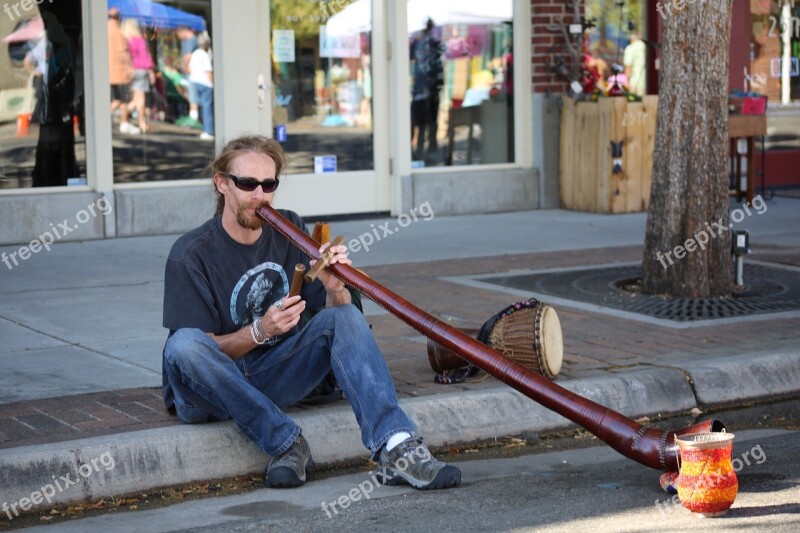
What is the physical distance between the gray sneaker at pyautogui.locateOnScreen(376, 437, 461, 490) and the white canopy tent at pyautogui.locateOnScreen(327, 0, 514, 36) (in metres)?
7.37

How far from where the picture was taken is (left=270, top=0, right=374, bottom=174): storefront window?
11398 mm

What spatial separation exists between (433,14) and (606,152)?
2009mm

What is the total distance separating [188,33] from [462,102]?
2.77 meters

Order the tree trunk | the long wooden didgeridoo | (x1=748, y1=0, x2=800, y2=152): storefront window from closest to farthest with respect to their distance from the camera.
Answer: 1. the long wooden didgeridoo
2. the tree trunk
3. (x1=748, y1=0, x2=800, y2=152): storefront window

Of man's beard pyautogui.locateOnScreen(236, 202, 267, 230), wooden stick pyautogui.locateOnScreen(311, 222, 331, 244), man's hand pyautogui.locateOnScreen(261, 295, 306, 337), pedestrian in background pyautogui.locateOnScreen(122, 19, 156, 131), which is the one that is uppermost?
pedestrian in background pyautogui.locateOnScreen(122, 19, 156, 131)

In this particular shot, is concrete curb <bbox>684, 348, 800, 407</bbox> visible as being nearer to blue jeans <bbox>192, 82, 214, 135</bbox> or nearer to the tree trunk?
the tree trunk

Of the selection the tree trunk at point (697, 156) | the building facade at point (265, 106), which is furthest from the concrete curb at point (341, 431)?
the building facade at point (265, 106)

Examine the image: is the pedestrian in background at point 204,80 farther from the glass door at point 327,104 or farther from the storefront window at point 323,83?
the storefront window at point 323,83

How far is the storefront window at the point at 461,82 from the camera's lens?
12.1 metres

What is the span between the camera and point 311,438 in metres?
5.14

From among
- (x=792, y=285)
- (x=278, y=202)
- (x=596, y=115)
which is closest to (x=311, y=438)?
(x=792, y=285)

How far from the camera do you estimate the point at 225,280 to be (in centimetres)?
496

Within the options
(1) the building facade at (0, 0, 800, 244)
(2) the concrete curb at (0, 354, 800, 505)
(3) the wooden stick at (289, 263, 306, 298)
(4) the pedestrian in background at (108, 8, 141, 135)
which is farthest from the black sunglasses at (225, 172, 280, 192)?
(4) the pedestrian in background at (108, 8, 141, 135)

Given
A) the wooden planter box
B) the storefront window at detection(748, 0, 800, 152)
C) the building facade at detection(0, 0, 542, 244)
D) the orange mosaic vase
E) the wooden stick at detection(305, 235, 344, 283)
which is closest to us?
the orange mosaic vase
